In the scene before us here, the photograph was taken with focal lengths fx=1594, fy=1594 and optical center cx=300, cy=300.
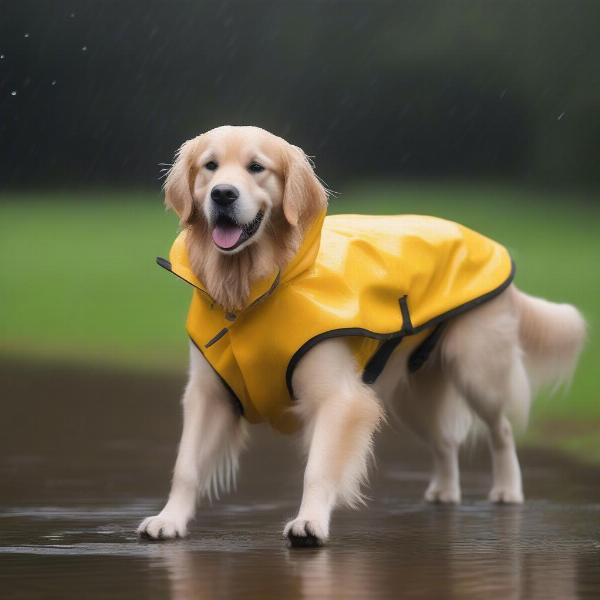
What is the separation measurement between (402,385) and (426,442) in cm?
29

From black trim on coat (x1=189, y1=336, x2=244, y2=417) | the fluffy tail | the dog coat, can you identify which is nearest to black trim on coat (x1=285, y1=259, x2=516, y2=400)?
the dog coat

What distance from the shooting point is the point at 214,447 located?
6.20 m

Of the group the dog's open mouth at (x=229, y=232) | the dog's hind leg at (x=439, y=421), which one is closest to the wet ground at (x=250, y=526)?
the dog's hind leg at (x=439, y=421)

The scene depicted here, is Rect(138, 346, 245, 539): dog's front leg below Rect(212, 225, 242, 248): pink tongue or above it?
below

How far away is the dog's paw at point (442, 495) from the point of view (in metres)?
7.38

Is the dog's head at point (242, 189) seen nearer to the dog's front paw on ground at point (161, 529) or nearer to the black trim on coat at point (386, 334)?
the black trim on coat at point (386, 334)

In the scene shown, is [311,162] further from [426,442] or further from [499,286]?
[426,442]

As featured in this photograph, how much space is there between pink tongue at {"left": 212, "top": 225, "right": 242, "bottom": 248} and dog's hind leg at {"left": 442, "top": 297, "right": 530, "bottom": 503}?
1536 mm

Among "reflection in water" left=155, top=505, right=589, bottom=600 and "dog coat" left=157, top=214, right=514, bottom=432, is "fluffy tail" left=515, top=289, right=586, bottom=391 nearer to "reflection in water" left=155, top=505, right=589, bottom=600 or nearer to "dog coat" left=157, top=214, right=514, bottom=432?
"dog coat" left=157, top=214, right=514, bottom=432

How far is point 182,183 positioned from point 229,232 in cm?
32

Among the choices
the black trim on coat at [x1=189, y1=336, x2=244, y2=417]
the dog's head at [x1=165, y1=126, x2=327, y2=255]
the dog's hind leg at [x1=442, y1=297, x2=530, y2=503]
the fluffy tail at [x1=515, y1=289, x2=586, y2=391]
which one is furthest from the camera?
the fluffy tail at [x1=515, y1=289, x2=586, y2=391]

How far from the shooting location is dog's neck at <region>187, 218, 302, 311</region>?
600cm

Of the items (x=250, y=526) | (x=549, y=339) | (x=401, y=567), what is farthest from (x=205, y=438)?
(x=549, y=339)

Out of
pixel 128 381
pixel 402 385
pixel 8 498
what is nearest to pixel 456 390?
pixel 402 385
